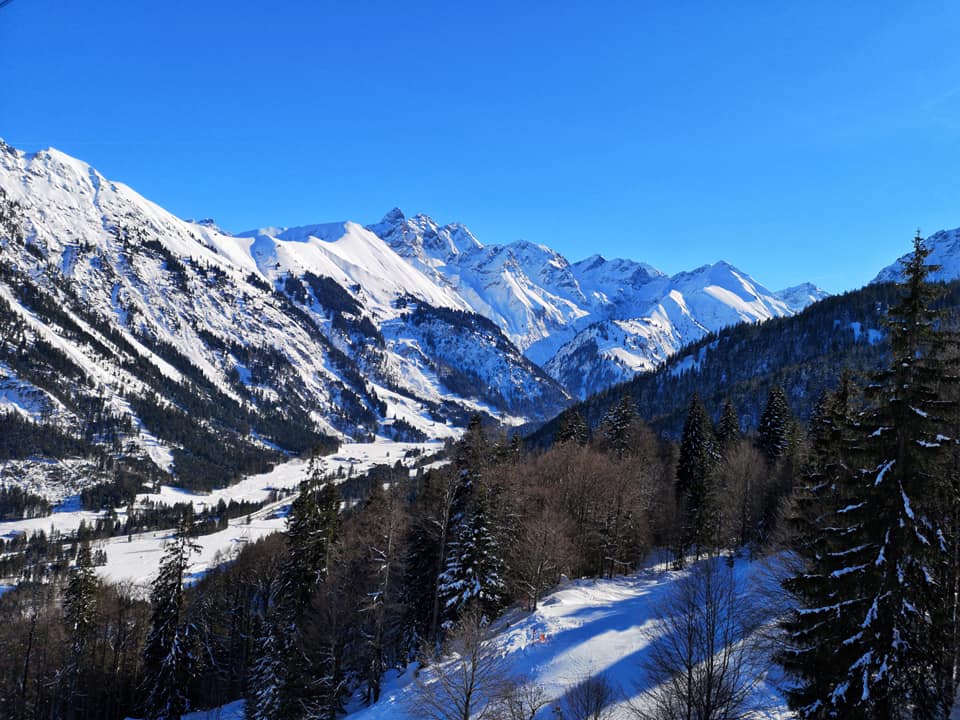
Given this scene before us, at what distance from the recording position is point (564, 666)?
1113 inches

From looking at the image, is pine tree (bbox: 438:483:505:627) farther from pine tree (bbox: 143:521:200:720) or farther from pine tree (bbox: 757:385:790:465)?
pine tree (bbox: 757:385:790:465)

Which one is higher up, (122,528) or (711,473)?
(711,473)

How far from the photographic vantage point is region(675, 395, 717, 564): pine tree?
5303 centimetres

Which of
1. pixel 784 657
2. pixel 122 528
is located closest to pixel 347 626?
pixel 784 657

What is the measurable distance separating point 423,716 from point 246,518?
18537 centimetres

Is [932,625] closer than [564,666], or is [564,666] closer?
[932,625]

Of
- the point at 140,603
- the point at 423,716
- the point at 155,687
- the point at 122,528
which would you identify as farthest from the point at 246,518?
the point at 423,716

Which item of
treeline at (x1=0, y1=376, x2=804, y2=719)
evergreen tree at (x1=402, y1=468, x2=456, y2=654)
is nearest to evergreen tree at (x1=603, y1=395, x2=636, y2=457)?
treeline at (x1=0, y1=376, x2=804, y2=719)

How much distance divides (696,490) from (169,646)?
1934 inches

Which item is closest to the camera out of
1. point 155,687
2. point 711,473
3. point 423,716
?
point 423,716

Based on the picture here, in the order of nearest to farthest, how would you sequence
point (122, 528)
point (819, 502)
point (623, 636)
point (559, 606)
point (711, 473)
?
point (819, 502) → point (623, 636) → point (559, 606) → point (711, 473) → point (122, 528)

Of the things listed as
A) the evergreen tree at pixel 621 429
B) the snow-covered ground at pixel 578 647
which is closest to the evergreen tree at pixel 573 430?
the evergreen tree at pixel 621 429

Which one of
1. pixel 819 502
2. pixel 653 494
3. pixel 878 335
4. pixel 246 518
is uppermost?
pixel 878 335

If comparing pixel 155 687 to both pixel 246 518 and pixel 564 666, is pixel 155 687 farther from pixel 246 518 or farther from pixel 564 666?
pixel 246 518
